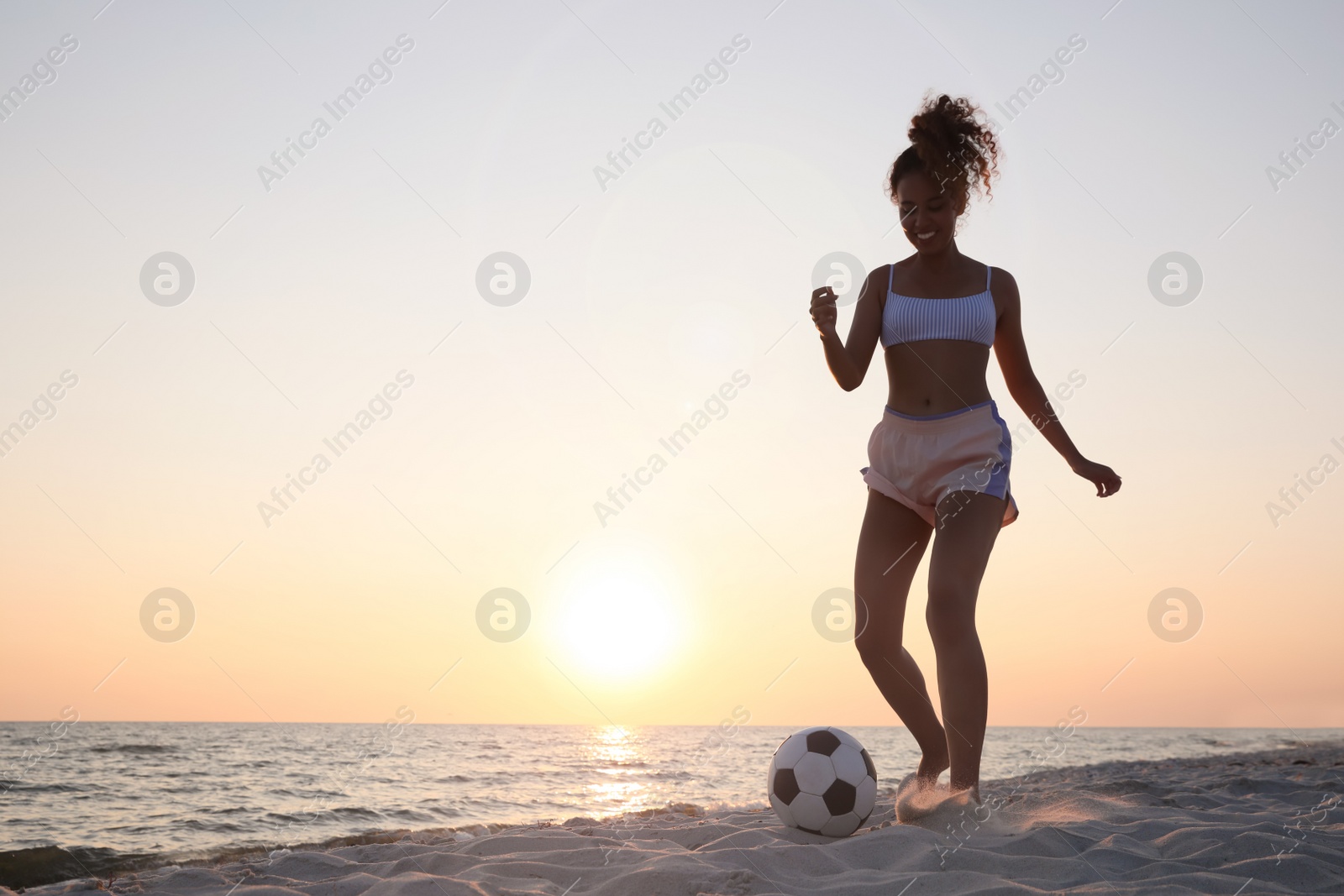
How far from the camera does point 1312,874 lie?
240 centimetres

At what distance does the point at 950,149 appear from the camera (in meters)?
Result: 3.40

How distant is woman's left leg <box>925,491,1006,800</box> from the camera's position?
306 cm

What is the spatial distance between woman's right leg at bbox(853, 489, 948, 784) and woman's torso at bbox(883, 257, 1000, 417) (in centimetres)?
47

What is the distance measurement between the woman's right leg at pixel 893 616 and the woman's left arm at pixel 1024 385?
0.67 meters

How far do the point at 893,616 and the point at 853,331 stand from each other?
1.19m

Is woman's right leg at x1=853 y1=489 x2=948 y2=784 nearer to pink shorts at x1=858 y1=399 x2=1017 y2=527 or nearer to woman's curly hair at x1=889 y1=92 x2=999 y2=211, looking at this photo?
pink shorts at x1=858 y1=399 x2=1017 y2=527

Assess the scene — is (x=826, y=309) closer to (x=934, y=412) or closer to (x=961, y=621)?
(x=934, y=412)

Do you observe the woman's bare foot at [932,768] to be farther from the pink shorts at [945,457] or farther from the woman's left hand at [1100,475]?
the woman's left hand at [1100,475]

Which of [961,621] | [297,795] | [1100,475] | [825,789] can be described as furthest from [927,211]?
[297,795]

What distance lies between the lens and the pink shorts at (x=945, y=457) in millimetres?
3301

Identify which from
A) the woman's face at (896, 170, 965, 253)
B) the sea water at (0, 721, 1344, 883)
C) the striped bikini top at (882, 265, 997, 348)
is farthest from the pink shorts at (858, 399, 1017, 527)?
the sea water at (0, 721, 1344, 883)

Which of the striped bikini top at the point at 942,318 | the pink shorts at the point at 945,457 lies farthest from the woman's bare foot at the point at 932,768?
the striped bikini top at the point at 942,318

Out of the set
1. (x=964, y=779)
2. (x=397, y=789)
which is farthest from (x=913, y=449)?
(x=397, y=789)

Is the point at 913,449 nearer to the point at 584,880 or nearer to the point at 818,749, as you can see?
the point at 818,749
